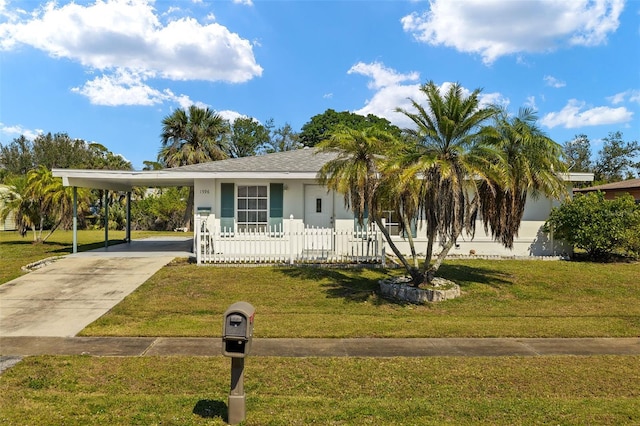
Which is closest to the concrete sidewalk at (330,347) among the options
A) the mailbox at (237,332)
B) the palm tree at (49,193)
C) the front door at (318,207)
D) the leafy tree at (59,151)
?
the mailbox at (237,332)

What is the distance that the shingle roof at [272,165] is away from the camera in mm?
→ 14028

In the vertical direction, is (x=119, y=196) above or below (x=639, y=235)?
above

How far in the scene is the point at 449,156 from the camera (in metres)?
8.67

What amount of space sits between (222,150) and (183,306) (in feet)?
84.2

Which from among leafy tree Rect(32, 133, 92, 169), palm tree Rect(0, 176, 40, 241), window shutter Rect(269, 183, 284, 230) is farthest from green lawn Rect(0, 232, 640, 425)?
leafy tree Rect(32, 133, 92, 169)

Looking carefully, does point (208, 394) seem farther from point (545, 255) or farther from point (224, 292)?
point (545, 255)

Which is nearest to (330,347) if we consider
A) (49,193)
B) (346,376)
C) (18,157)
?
(346,376)

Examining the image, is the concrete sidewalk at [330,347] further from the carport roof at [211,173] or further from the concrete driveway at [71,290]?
the carport roof at [211,173]

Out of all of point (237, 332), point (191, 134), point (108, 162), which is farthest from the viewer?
point (108, 162)

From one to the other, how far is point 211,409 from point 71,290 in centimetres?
719

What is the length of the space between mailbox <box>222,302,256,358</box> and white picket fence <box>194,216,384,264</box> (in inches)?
327

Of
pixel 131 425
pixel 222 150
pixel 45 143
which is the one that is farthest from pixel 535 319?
pixel 45 143

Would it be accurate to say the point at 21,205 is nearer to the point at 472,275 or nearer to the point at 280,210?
the point at 280,210

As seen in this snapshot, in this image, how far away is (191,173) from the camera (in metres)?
13.4
